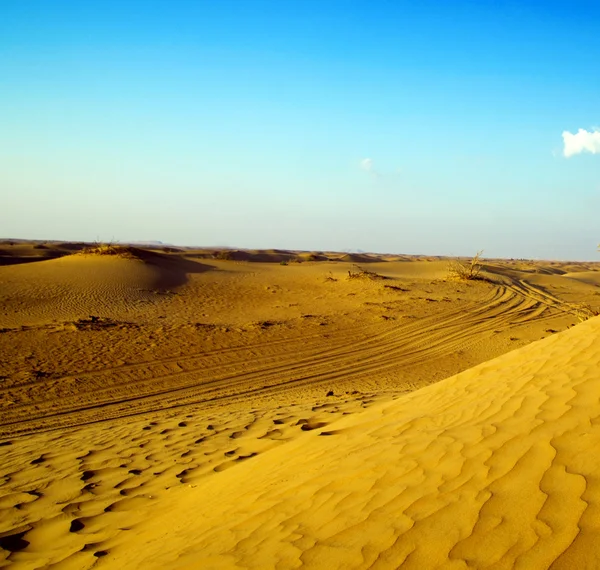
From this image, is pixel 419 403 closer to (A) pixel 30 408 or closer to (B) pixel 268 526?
(B) pixel 268 526

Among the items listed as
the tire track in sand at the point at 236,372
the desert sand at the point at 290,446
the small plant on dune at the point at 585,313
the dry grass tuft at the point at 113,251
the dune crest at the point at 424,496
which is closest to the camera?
the dune crest at the point at 424,496

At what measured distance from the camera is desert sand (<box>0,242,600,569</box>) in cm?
254

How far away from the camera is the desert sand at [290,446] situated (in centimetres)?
254

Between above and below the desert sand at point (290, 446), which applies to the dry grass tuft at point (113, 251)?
above

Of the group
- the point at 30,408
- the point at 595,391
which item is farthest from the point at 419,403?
the point at 30,408

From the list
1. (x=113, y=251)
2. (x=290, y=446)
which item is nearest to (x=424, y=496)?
(x=290, y=446)

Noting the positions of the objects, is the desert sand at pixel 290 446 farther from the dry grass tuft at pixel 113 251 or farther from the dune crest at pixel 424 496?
the dry grass tuft at pixel 113 251

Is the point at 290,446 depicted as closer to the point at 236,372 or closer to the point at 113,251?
the point at 236,372

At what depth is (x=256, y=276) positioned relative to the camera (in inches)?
955

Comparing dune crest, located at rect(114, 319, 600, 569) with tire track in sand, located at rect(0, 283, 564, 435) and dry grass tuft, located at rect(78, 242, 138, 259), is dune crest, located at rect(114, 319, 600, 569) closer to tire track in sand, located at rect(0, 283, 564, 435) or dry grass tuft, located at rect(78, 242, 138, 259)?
tire track in sand, located at rect(0, 283, 564, 435)

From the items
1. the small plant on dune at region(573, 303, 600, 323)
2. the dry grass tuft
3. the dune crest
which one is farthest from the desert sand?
Answer: the dry grass tuft

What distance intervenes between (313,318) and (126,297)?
6577mm

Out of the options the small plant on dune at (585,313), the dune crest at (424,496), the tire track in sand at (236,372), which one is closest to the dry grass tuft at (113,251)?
the tire track in sand at (236,372)

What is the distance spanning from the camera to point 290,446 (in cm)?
486
